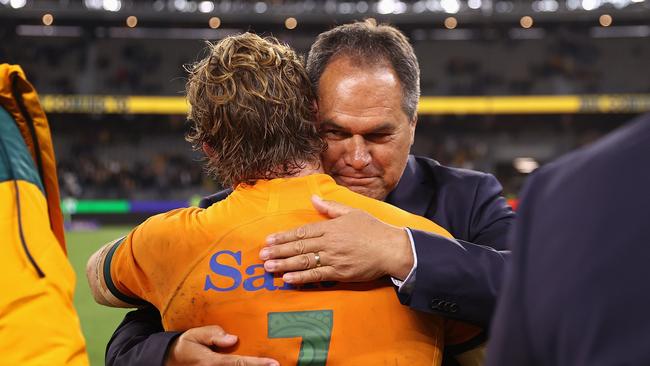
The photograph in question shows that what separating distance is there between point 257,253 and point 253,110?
35 centimetres

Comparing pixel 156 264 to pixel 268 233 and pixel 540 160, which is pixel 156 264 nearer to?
pixel 268 233

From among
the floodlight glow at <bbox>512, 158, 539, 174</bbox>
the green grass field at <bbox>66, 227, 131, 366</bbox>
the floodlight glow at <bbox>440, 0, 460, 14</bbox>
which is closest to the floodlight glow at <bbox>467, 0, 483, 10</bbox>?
the floodlight glow at <bbox>440, 0, 460, 14</bbox>

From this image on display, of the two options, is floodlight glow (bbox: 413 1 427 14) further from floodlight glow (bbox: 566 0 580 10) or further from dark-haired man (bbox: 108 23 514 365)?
dark-haired man (bbox: 108 23 514 365)

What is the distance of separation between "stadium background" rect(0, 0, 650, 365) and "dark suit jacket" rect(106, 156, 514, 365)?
24.4 metres

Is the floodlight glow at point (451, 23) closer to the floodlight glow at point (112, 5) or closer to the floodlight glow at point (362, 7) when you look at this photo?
the floodlight glow at point (362, 7)

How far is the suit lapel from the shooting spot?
2.41 m

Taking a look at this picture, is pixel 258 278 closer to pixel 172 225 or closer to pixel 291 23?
pixel 172 225

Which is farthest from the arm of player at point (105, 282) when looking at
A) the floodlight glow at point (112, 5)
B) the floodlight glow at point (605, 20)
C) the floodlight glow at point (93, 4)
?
the floodlight glow at point (605, 20)

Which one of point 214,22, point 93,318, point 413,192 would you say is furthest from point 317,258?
point 214,22

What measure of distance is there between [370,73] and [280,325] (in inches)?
37.5

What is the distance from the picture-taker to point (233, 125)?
1826 millimetres

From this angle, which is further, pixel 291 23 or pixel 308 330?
pixel 291 23

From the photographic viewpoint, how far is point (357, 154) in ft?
7.73

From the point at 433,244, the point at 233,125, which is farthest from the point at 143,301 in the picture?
the point at 433,244
